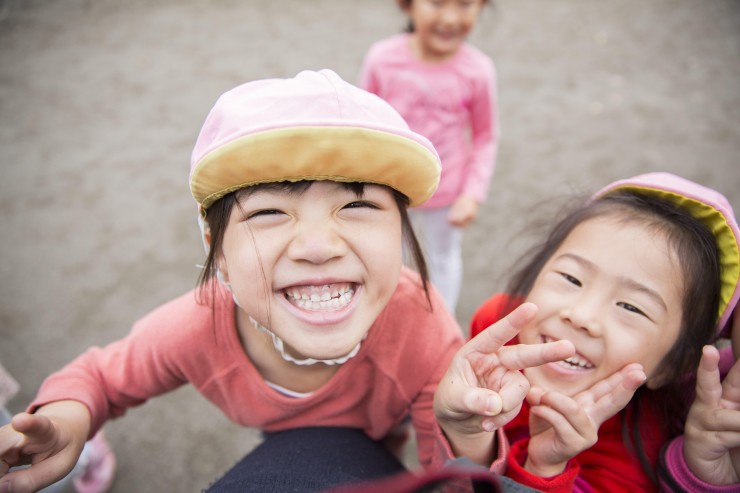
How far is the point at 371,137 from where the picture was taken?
0.75 m

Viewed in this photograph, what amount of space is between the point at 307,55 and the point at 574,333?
3.05 metres

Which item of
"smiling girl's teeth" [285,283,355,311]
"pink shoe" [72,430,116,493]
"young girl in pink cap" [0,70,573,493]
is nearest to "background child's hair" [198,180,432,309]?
"young girl in pink cap" [0,70,573,493]

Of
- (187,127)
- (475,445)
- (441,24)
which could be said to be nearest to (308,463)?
(475,445)

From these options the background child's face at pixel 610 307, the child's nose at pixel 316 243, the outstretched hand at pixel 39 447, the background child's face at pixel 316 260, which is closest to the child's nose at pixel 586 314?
the background child's face at pixel 610 307

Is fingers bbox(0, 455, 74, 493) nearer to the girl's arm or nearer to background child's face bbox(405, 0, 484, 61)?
the girl's arm

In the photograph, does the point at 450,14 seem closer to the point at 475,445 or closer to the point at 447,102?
the point at 447,102

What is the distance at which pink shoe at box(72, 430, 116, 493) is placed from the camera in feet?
5.08

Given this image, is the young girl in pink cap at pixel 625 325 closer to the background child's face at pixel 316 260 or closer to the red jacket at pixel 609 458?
the red jacket at pixel 609 458

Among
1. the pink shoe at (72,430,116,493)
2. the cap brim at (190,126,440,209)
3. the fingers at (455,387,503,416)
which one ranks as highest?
the cap brim at (190,126,440,209)

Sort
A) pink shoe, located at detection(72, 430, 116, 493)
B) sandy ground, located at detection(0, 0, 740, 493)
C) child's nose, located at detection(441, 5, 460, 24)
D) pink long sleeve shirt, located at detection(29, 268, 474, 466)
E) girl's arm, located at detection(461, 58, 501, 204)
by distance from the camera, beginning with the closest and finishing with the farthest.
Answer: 1. pink long sleeve shirt, located at detection(29, 268, 474, 466)
2. pink shoe, located at detection(72, 430, 116, 493)
3. child's nose, located at detection(441, 5, 460, 24)
4. girl's arm, located at detection(461, 58, 501, 204)
5. sandy ground, located at detection(0, 0, 740, 493)

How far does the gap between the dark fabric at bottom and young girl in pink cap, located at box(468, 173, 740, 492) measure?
0.96ft

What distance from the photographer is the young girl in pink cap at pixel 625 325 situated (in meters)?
0.95

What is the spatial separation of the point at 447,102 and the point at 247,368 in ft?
3.69

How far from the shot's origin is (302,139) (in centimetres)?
73
